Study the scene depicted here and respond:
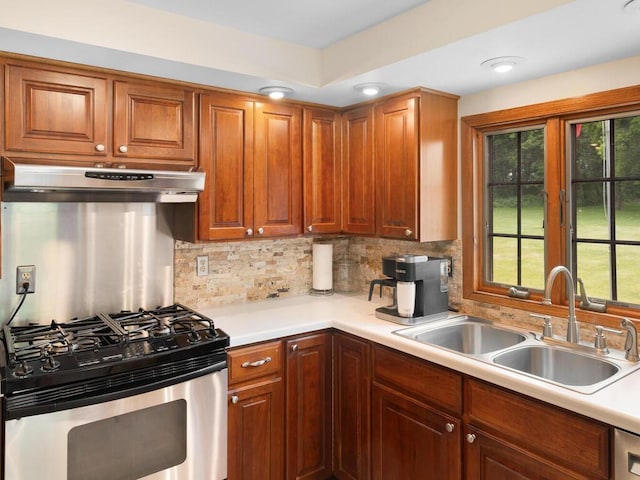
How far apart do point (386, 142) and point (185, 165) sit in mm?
1141

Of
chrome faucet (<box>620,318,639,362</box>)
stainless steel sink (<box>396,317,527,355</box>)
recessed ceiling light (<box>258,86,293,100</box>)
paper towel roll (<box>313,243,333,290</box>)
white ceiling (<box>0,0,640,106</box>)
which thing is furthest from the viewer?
paper towel roll (<box>313,243,333,290</box>)

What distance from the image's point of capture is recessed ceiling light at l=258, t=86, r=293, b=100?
2561 mm

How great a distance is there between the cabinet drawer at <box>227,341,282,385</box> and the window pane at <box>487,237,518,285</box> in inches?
50.8

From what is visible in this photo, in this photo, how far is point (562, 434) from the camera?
1.58m

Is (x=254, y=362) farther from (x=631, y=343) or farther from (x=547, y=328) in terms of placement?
(x=631, y=343)

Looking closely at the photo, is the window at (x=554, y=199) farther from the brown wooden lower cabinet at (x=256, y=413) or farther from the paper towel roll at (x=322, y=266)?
the brown wooden lower cabinet at (x=256, y=413)

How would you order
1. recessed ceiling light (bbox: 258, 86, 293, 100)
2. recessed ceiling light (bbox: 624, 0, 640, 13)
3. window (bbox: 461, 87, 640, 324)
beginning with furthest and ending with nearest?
recessed ceiling light (bbox: 258, 86, 293, 100)
window (bbox: 461, 87, 640, 324)
recessed ceiling light (bbox: 624, 0, 640, 13)

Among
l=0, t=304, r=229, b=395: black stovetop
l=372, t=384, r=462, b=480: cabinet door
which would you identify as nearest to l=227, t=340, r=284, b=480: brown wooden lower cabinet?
l=0, t=304, r=229, b=395: black stovetop

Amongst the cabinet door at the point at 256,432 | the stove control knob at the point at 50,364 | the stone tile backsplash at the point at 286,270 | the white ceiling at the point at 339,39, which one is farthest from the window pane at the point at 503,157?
the stove control knob at the point at 50,364

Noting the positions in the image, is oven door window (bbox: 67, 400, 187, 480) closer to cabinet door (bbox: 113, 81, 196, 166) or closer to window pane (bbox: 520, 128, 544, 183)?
cabinet door (bbox: 113, 81, 196, 166)

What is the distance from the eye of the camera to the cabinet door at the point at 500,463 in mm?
1621

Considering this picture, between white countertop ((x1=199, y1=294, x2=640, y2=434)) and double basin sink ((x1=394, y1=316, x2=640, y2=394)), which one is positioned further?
double basin sink ((x1=394, y1=316, x2=640, y2=394))

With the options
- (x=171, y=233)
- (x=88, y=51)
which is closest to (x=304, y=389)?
(x=171, y=233)

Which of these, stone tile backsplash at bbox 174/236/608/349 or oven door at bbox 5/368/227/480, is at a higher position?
stone tile backsplash at bbox 174/236/608/349
